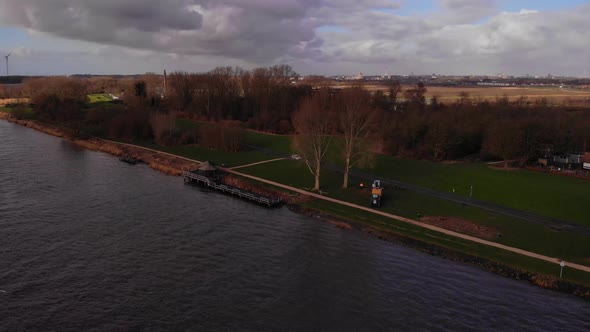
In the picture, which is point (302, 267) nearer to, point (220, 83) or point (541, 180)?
point (541, 180)

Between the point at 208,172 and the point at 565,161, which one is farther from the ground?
the point at 565,161

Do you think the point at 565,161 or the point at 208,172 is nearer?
the point at 208,172

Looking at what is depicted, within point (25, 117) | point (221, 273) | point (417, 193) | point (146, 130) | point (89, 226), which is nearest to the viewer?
point (221, 273)

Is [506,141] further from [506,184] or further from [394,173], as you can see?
[394,173]

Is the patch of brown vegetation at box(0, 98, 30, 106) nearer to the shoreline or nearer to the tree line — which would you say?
the tree line

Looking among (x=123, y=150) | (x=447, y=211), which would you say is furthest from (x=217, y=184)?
(x=123, y=150)

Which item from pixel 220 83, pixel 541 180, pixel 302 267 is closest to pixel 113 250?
pixel 302 267
